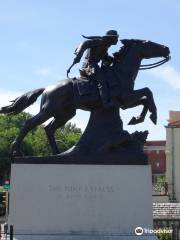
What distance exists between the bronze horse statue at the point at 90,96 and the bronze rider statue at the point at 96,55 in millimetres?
186

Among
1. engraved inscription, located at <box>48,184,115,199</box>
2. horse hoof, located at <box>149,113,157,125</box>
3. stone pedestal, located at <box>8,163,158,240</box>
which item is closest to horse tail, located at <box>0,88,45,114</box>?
stone pedestal, located at <box>8,163,158,240</box>

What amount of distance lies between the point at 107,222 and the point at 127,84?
139 inches

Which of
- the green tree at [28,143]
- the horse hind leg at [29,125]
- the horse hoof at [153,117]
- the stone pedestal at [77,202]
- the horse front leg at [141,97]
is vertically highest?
the green tree at [28,143]

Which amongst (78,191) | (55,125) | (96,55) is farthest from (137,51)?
(78,191)

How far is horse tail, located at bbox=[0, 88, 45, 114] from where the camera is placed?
16047 millimetres

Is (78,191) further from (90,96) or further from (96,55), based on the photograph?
(96,55)

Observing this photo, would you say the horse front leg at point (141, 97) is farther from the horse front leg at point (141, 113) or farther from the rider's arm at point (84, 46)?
the rider's arm at point (84, 46)

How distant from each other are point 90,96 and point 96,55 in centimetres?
124

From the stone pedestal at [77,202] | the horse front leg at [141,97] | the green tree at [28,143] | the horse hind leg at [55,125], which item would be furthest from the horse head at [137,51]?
the green tree at [28,143]

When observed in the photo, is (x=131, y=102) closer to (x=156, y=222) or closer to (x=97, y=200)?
(x=97, y=200)

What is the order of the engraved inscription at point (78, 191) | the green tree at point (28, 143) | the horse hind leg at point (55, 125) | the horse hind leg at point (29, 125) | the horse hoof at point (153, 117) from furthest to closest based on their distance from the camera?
the green tree at point (28, 143) < the horse hind leg at point (55, 125) < the horse hoof at point (153, 117) < the horse hind leg at point (29, 125) < the engraved inscription at point (78, 191)

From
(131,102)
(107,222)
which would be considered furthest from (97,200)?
(131,102)

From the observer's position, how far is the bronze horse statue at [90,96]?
1545 cm

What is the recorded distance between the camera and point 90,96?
50.7 ft
